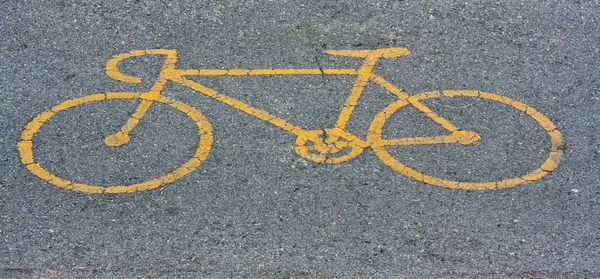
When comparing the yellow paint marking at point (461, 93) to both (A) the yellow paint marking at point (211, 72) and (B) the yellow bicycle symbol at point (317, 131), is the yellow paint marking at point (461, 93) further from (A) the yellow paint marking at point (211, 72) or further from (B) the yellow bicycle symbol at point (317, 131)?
(A) the yellow paint marking at point (211, 72)

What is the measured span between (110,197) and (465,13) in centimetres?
369

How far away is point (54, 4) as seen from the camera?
6699 mm

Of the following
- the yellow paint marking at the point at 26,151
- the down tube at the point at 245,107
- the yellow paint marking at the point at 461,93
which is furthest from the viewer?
the yellow paint marking at the point at 461,93

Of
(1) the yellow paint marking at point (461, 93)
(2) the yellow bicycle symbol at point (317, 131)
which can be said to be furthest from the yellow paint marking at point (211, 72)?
(1) the yellow paint marking at point (461, 93)

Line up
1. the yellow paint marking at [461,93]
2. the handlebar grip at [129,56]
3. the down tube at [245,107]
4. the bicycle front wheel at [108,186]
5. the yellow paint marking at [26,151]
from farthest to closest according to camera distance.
A: 1. the handlebar grip at [129,56]
2. the yellow paint marking at [461,93]
3. the down tube at [245,107]
4. the yellow paint marking at [26,151]
5. the bicycle front wheel at [108,186]

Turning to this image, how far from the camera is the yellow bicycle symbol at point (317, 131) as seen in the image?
483cm

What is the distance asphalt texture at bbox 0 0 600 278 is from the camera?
430 cm

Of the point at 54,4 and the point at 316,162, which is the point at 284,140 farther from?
the point at 54,4

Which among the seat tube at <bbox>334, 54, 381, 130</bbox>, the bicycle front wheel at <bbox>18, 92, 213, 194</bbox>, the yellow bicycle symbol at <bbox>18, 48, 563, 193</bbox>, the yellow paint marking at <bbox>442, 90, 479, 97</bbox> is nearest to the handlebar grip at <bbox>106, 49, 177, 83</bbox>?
the yellow bicycle symbol at <bbox>18, 48, 563, 193</bbox>

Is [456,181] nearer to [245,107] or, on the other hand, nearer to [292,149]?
[292,149]

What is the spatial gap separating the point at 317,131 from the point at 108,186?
1.50 m

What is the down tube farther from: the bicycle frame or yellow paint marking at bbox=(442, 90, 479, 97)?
yellow paint marking at bbox=(442, 90, 479, 97)

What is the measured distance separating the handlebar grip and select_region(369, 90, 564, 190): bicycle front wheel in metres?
1.82

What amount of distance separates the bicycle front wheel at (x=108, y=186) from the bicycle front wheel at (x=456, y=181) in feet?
3.97
